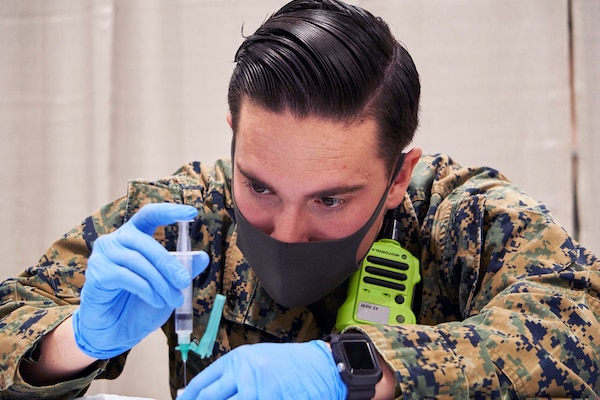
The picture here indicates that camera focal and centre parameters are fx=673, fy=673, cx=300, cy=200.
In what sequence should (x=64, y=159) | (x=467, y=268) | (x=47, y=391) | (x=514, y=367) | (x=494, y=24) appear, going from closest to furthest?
(x=514, y=367)
(x=47, y=391)
(x=467, y=268)
(x=494, y=24)
(x=64, y=159)

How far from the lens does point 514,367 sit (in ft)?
3.50

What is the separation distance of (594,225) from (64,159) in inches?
74.0

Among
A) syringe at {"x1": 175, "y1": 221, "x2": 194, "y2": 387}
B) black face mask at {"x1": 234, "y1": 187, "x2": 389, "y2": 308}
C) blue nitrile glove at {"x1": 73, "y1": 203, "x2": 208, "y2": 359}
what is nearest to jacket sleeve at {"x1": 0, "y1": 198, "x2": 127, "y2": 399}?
blue nitrile glove at {"x1": 73, "y1": 203, "x2": 208, "y2": 359}

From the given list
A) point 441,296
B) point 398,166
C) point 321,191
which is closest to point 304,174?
point 321,191

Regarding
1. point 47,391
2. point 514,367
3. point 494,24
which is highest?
point 494,24

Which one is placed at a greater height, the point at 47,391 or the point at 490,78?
the point at 490,78

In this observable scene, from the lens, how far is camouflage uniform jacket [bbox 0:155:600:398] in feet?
3.47

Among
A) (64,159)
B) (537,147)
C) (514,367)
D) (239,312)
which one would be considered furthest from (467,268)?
(64,159)

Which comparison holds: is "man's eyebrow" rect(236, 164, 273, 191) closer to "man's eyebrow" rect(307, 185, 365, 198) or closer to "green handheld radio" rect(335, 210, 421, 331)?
"man's eyebrow" rect(307, 185, 365, 198)

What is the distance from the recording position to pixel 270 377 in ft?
3.09

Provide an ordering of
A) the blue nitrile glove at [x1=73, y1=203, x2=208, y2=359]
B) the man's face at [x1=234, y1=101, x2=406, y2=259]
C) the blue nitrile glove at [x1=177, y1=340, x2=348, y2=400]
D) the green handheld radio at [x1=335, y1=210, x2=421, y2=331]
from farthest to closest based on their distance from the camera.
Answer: the green handheld radio at [x1=335, y1=210, x2=421, y2=331] → the man's face at [x1=234, y1=101, x2=406, y2=259] → the blue nitrile glove at [x1=73, y1=203, x2=208, y2=359] → the blue nitrile glove at [x1=177, y1=340, x2=348, y2=400]

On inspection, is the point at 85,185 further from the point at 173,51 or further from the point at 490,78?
the point at 490,78

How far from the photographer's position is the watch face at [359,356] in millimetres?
984

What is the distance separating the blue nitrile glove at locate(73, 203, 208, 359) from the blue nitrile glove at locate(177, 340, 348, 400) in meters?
0.15
